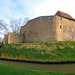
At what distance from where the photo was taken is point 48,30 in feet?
62.7

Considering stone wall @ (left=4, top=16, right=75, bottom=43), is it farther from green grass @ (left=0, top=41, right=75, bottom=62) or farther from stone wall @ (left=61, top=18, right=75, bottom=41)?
green grass @ (left=0, top=41, right=75, bottom=62)

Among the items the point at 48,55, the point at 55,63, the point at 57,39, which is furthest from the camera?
the point at 57,39

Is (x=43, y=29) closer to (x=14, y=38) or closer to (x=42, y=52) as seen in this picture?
(x=14, y=38)

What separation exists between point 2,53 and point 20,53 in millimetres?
3410

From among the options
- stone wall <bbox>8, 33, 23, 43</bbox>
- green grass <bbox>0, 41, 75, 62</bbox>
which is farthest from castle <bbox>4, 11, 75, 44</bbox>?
green grass <bbox>0, 41, 75, 62</bbox>

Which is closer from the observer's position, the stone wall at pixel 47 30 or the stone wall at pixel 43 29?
the stone wall at pixel 43 29

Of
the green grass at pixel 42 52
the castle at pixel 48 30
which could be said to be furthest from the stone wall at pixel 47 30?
the green grass at pixel 42 52

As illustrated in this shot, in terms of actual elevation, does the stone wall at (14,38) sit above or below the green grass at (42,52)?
above

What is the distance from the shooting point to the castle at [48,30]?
19031 mm


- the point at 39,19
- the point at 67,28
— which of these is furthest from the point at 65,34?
the point at 39,19

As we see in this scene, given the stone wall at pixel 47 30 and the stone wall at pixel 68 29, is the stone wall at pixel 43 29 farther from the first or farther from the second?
the stone wall at pixel 68 29

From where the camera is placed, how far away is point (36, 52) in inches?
532

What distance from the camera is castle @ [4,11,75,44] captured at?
19031 millimetres

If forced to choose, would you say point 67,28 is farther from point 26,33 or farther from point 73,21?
point 26,33
